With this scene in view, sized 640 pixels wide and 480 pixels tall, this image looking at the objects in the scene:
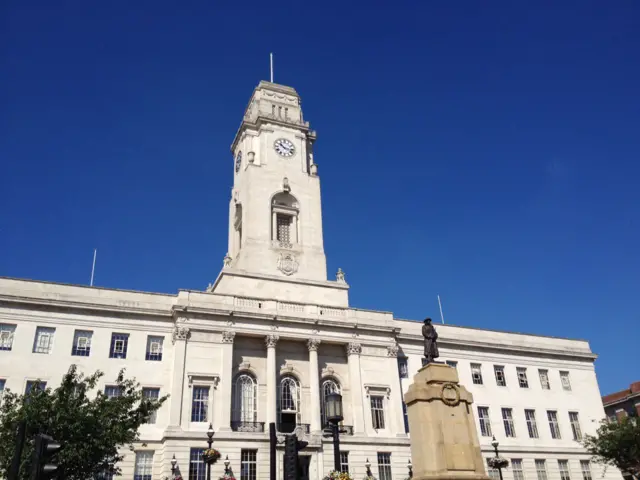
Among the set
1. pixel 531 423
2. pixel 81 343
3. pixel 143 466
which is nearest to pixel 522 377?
pixel 531 423

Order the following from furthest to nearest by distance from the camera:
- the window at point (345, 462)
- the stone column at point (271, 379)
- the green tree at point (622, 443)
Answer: the green tree at point (622, 443)
the window at point (345, 462)
the stone column at point (271, 379)

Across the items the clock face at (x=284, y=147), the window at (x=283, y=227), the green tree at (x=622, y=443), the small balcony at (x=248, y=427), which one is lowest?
the green tree at (x=622, y=443)

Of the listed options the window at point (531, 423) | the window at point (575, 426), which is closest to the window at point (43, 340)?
the window at point (531, 423)

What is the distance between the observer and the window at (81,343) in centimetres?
3728

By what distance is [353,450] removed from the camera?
3919 cm

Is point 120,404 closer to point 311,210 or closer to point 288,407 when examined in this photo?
point 288,407

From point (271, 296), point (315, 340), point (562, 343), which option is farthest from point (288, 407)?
point (562, 343)

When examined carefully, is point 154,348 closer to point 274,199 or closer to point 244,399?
point 244,399

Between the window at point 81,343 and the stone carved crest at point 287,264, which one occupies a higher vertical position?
the stone carved crest at point 287,264

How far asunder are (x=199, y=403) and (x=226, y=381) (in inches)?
85.9

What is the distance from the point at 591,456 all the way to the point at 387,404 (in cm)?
2005

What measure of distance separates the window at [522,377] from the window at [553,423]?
293 centimetres

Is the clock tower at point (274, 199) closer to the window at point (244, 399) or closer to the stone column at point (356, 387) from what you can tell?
the stone column at point (356, 387)

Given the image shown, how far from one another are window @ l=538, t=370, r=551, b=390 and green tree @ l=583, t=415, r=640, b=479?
782cm
